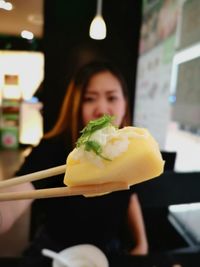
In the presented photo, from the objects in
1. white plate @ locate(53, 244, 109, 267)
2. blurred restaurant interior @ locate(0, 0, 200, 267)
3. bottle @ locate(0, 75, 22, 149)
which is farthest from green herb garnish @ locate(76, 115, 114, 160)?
bottle @ locate(0, 75, 22, 149)

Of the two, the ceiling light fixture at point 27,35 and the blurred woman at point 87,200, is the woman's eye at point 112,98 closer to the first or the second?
the blurred woman at point 87,200

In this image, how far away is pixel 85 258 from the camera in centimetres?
83

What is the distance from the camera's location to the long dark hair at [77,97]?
1.27 meters

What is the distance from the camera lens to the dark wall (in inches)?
51.0

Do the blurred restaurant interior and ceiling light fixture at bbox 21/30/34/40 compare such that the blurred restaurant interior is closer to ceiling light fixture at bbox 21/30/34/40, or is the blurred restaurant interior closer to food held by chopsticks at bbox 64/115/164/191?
ceiling light fixture at bbox 21/30/34/40

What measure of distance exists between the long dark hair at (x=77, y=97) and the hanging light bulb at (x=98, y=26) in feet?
0.39

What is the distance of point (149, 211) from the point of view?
1.37 meters

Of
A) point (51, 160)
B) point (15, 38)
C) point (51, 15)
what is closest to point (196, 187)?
point (51, 160)

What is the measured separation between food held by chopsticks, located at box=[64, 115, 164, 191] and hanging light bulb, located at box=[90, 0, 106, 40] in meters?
1.01

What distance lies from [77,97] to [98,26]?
0.33 metres

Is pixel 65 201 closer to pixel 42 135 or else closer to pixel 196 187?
pixel 42 135

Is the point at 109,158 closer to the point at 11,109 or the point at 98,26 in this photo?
the point at 98,26

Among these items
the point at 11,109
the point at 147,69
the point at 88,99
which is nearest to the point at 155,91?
the point at 147,69

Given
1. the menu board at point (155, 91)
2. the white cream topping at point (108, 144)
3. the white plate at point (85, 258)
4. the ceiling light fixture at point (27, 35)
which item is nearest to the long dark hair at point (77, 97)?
A: the menu board at point (155, 91)
